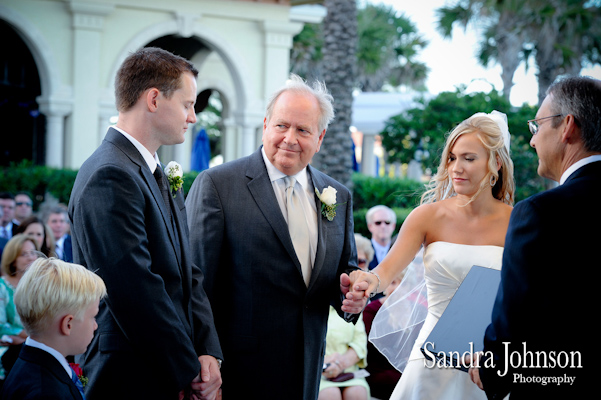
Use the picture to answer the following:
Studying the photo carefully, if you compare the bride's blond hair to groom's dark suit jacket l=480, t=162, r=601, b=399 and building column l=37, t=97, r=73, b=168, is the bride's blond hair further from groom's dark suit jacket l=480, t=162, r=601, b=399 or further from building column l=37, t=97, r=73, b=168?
building column l=37, t=97, r=73, b=168

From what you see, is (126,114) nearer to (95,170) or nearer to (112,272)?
(95,170)

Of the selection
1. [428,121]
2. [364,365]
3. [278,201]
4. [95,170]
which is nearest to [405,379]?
[278,201]

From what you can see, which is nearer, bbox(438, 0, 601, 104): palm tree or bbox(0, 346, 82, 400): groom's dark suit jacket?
bbox(0, 346, 82, 400): groom's dark suit jacket

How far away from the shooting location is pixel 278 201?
12.2 feet

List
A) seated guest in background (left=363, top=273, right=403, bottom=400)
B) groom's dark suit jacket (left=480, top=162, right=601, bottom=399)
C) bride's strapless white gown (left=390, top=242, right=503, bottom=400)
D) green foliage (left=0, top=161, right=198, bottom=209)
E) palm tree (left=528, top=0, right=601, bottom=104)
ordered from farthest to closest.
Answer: palm tree (left=528, top=0, right=601, bottom=104), green foliage (left=0, top=161, right=198, bottom=209), seated guest in background (left=363, top=273, right=403, bottom=400), bride's strapless white gown (left=390, top=242, right=503, bottom=400), groom's dark suit jacket (left=480, top=162, right=601, bottom=399)

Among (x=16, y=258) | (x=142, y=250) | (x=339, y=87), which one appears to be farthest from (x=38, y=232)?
(x=339, y=87)

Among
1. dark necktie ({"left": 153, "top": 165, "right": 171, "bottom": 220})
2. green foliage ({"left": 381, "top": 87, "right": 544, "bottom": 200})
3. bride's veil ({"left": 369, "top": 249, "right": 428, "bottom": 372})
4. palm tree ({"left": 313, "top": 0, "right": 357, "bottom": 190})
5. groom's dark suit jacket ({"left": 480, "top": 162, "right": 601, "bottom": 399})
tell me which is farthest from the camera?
green foliage ({"left": 381, "top": 87, "right": 544, "bottom": 200})

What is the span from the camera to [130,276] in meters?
2.74

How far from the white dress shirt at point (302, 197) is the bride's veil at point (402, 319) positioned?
0.89 metres

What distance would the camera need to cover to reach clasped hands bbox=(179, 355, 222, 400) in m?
3.00

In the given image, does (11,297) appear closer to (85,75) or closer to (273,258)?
(273,258)

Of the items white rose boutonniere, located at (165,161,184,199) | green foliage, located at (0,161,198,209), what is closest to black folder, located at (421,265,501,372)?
white rose boutonniere, located at (165,161,184,199)

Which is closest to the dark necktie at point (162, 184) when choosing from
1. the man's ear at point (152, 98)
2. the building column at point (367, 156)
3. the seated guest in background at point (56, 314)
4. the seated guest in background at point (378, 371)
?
the man's ear at point (152, 98)

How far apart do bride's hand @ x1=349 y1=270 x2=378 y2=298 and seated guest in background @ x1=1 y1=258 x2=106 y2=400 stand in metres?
1.37
